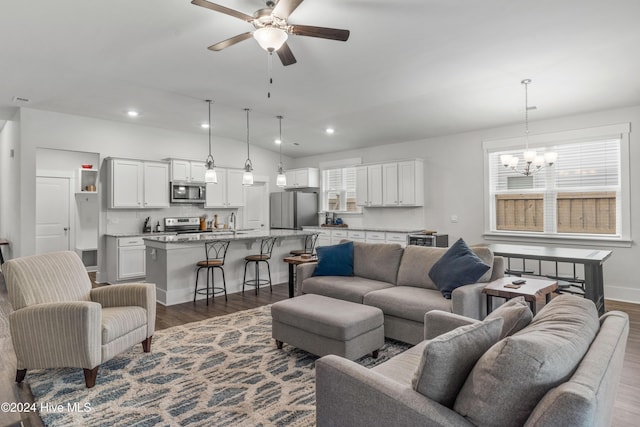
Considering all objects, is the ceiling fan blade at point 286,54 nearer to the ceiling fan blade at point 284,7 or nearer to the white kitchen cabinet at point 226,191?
the ceiling fan blade at point 284,7

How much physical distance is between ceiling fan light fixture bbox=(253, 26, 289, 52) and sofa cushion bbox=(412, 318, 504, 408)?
2.23m

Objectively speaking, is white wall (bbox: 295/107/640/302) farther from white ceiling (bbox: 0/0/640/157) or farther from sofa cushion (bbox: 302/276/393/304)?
sofa cushion (bbox: 302/276/393/304)

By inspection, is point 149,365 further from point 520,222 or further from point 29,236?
point 520,222

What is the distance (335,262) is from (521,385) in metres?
3.06

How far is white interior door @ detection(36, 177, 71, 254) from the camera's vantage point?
7.43 meters

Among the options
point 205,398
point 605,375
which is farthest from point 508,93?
point 205,398

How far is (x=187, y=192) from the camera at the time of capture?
23.5 ft

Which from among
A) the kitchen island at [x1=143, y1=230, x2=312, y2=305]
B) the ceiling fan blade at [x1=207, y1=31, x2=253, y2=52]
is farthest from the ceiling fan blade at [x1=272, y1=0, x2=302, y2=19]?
the kitchen island at [x1=143, y1=230, x2=312, y2=305]

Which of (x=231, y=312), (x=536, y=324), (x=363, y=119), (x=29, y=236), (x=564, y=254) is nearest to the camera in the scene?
(x=536, y=324)

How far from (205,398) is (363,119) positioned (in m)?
5.05

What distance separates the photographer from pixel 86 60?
3.93 metres

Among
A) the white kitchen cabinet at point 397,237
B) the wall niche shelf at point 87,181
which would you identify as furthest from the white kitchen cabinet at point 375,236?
the wall niche shelf at point 87,181

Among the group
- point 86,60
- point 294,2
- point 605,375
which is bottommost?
point 605,375

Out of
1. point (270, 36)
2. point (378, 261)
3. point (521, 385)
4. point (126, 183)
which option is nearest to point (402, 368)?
point (521, 385)
